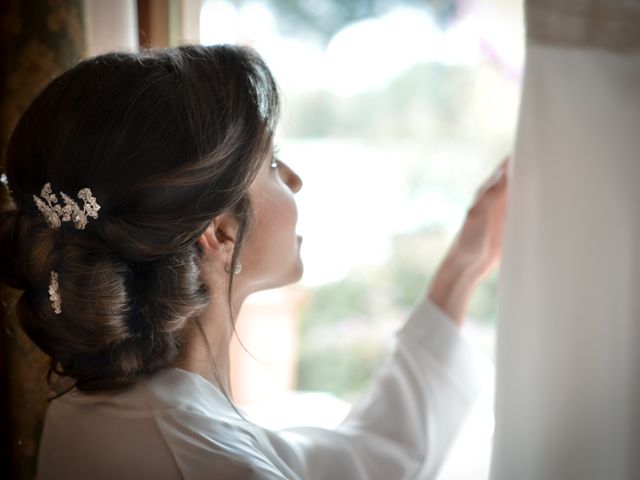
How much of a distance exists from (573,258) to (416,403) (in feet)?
1.43

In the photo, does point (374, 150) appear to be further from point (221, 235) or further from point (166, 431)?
point (166, 431)

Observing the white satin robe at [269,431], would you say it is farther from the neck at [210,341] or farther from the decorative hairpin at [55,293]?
the decorative hairpin at [55,293]

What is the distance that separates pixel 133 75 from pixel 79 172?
13 cm

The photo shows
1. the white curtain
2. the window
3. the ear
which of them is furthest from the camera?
the window

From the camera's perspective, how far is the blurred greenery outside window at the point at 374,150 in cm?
277

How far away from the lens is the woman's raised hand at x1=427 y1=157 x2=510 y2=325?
95 cm

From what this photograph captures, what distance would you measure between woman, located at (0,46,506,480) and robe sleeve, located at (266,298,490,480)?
0.16 m

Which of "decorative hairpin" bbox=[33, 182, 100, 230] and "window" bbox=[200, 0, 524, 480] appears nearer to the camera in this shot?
"decorative hairpin" bbox=[33, 182, 100, 230]

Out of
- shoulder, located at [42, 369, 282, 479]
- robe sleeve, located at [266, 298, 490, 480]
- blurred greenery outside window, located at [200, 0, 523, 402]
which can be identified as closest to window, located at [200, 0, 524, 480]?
blurred greenery outside window, located at [200, 0, 523, 402]

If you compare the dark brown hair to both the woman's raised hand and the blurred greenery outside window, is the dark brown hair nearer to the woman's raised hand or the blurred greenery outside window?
the woman's raised hand

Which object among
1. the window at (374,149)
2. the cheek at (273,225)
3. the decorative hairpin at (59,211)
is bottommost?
the window at (374,149)

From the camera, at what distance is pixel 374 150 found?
3004mm

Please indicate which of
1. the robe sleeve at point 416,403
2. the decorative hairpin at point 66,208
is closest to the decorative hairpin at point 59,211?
the decorative hairpin at point 66,208

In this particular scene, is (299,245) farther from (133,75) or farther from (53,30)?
(53,30)
